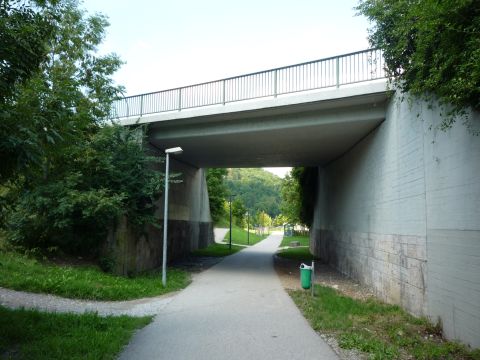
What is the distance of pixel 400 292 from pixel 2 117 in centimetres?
957

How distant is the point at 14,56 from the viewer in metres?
5.22

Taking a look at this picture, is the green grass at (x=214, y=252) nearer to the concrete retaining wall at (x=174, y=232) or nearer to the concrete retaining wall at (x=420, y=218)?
the concrete retaining wall at (x=174, y=232)

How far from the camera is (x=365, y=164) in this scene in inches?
606

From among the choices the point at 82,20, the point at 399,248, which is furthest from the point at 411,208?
the point at 82,20

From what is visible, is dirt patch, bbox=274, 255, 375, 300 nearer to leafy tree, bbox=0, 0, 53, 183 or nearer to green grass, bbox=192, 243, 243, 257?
green grass, bbox=192, 243, 243, 257

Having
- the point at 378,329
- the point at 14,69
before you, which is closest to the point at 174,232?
the point at 378,329

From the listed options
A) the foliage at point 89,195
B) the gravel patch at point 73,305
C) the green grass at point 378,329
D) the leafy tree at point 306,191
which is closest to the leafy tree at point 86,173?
the foliage at point 89,195

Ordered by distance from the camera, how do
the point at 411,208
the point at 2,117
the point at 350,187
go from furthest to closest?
the point at 350,187, the point at 411,208, the point at 2,117

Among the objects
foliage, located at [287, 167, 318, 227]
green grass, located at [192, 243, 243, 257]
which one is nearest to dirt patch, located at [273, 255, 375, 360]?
green grass, located at [192, 243, 243, 257]

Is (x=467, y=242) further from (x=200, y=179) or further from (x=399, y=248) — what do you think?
(x=200, y=179)

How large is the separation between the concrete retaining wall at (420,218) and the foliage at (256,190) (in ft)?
309

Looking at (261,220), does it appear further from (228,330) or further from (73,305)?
(228,330)

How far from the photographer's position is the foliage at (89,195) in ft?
43.7

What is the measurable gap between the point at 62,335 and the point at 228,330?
2.94 m
